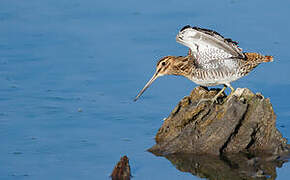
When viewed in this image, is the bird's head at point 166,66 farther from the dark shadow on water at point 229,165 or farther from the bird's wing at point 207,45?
the dark shadow on water at point 229,165

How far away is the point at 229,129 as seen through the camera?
9086 mm

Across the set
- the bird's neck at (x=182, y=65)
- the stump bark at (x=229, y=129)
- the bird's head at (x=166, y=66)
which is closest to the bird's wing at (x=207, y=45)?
the bird's neck at (x=182, y=65)

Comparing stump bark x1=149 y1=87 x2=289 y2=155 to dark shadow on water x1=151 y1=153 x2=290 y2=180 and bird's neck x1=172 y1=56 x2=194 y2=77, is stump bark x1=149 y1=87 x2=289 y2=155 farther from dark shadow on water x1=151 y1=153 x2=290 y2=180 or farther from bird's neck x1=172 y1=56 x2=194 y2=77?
bird's neck x1=172 y1=56 x2=194 y2=77

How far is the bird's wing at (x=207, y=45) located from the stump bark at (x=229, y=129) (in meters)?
0.72

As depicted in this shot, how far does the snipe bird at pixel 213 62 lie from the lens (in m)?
9.69

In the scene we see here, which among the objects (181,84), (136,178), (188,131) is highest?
(181,84)

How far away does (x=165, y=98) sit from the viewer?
11.1 metres

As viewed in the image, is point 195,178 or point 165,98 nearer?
point 195,178

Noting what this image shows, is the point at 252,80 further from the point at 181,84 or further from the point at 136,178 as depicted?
the point at 136,178

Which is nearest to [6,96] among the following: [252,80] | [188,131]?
[188,131]

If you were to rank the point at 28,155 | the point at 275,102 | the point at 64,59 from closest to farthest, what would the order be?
the point at 28,155 → the point at 275,102 → the point at 64,59

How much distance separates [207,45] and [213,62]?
0.40m

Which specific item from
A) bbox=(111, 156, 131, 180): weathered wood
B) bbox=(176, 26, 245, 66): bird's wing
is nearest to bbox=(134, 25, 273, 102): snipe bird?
bbox=(176, 26, 245, 66): bird's wing

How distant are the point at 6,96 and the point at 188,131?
3419mm
